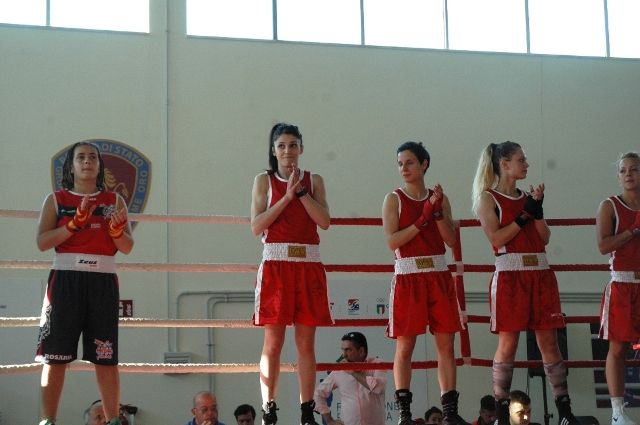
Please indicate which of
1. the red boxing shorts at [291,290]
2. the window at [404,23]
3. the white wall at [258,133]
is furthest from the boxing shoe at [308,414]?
the window at [404,23]

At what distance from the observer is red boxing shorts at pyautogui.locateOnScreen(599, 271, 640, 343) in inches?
167

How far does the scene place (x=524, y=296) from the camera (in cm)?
412

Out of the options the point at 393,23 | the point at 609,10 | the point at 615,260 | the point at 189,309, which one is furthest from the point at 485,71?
the point at 615,260

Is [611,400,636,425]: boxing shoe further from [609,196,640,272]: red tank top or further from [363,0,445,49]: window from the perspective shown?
[363,0,445,49]: window

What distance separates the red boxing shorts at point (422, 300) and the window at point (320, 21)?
6.34 meters

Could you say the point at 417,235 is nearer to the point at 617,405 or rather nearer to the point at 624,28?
the point at 617,405

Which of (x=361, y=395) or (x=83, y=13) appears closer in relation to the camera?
(x=361, y=395)

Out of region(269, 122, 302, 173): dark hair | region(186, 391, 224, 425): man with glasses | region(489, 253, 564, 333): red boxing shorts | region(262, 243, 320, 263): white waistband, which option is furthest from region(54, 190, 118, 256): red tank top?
region(186, 391, 224, 425): man with glasses

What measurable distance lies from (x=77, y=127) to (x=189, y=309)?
2509 millimetres

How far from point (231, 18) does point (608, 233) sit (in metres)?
6.46

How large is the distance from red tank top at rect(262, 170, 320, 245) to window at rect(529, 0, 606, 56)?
24.1 ft

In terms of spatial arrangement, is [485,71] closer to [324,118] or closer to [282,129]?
[324,118]

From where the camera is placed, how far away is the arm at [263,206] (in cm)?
388

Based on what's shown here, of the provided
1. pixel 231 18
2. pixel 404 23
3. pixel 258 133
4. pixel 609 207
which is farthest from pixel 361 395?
pixel 404 23
